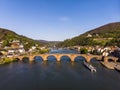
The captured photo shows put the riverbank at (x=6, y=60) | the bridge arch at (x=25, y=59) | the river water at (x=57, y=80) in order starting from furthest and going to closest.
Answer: the bridge arch at (x=25, y=59)
the riverbank at (x=6, y=60)
the river water at (x=57, y=80)

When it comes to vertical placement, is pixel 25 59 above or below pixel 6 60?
below

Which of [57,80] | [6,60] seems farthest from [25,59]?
[57,80]

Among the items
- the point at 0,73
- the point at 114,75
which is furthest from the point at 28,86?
the point at 114,75

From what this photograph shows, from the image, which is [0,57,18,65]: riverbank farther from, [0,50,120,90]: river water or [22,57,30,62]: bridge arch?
[0,50,120,90]: river water

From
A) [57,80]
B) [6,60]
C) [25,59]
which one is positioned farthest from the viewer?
[25,59]

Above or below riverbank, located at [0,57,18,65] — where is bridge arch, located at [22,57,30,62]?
below

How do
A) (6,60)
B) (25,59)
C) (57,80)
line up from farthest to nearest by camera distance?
(25,59) → (6,60) → (57,80)

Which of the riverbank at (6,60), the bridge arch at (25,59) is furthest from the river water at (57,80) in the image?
the bridge arch at (25,59)

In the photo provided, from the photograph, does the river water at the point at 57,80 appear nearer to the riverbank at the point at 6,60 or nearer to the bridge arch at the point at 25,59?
the riverbank at the point at 6,60

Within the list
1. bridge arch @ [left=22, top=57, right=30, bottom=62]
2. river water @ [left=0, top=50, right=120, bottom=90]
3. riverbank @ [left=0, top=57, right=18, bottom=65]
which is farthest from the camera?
bridge arch @ [left=22, top=57, right=30, bottom=62]

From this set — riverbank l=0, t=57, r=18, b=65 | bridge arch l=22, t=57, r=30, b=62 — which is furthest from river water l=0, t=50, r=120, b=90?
bridge arch l=22, t=57, r=30, b=62

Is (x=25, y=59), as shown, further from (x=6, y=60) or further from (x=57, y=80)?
(x=57, y=80)

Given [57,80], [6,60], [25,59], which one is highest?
[6,60]
